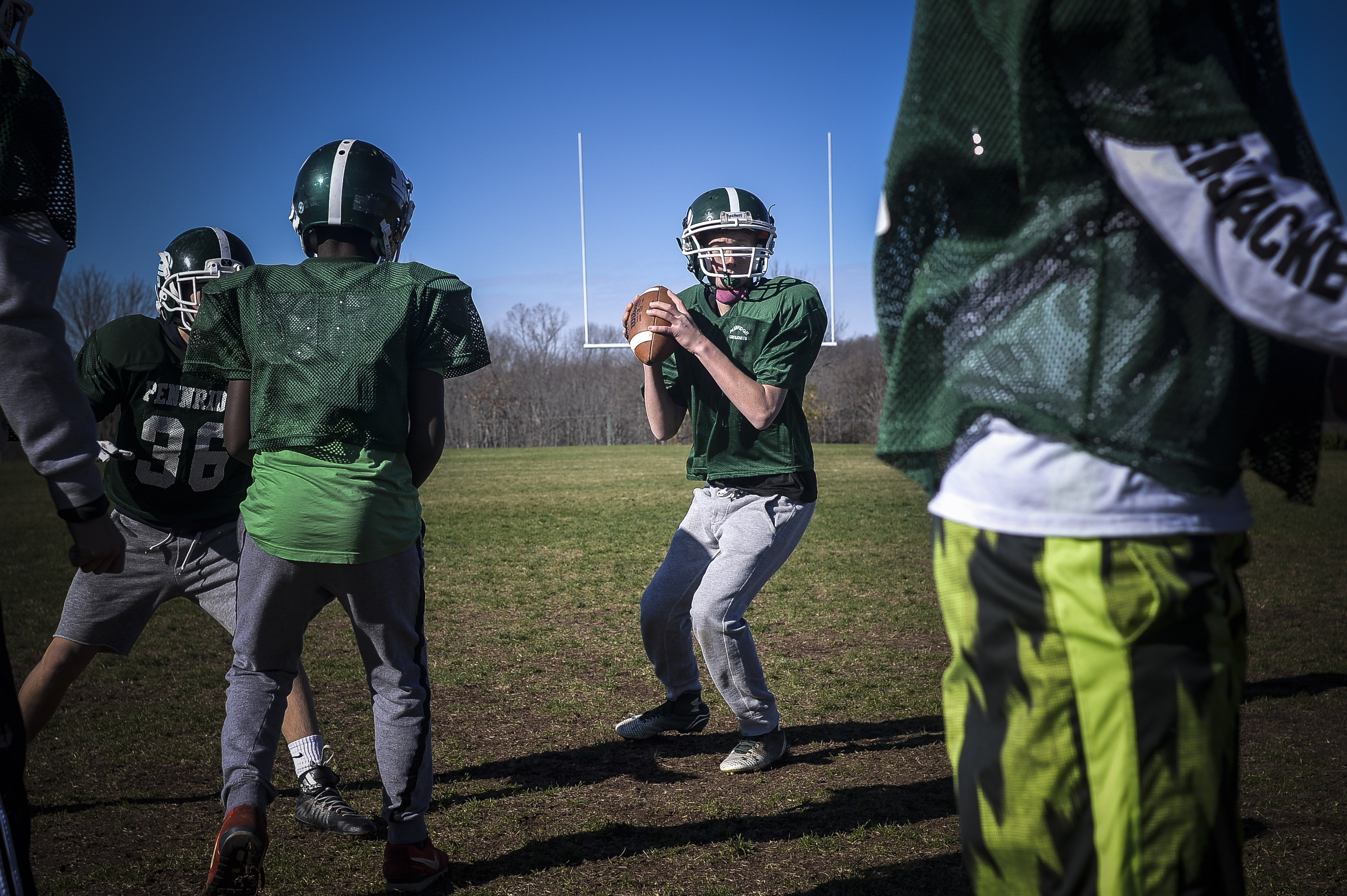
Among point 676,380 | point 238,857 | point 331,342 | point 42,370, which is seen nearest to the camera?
point 42,370

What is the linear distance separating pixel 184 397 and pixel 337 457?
1.34 m

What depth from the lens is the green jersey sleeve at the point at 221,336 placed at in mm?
2707

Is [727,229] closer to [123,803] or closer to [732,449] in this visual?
[732,449]

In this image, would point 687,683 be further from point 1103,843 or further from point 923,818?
point 1103,843

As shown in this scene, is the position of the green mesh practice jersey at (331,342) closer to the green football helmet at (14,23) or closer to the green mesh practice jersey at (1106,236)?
the green football helmet at (14,23)

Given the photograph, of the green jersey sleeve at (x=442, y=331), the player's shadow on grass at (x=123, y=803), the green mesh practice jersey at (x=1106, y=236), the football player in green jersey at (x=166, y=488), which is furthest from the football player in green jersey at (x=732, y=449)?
the green mesh practice jersey at (x=1106, y=236)

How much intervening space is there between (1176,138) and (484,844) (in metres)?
3.04

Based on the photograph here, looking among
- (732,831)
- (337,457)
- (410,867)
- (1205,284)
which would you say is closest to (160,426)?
(337,457)

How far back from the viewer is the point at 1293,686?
4.91m

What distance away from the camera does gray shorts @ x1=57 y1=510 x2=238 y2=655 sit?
11.1 feet

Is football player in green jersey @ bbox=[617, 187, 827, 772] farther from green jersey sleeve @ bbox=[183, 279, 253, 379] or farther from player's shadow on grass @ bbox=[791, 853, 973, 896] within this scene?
green jersey sleeve @ bbox=[183, 279, 253, 379]

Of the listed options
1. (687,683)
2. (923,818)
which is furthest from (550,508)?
(923,818)

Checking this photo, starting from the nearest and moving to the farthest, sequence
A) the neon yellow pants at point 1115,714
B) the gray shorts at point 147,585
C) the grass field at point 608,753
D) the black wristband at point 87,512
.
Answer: the neon yellow pants at point 1115,714
the black wristband at point 87,512
the grass field at point 608,753
the gray shorts at point 147,585

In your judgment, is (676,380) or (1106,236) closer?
(1106,236)
